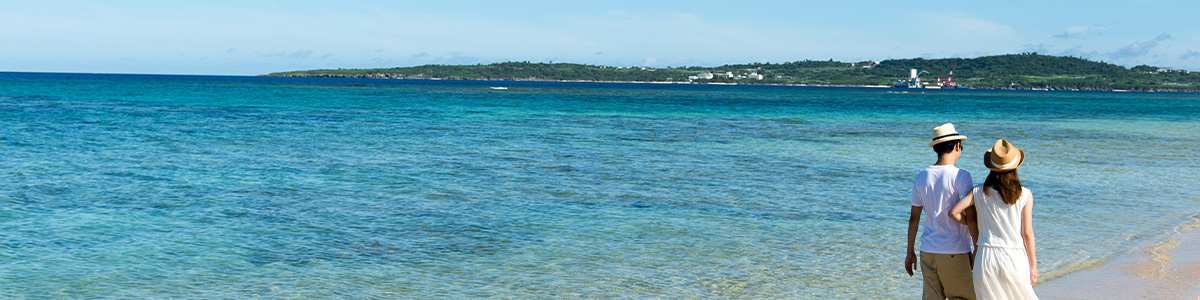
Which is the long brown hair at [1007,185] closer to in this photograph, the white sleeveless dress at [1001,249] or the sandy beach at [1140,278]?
the white sleeveless dress at [1001,249]

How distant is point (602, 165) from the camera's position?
61.0 feet

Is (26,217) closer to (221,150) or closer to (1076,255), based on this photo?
(221,150)

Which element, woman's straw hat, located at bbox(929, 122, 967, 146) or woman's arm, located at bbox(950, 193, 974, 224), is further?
woman's straw hat, located at bbox(929, 122, 967, 146)

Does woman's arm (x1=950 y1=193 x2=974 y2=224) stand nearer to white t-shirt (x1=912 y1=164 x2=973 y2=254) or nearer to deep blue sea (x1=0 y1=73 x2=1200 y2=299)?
white t-shirt (x1=912 y1=164 x2=973 y2=254)

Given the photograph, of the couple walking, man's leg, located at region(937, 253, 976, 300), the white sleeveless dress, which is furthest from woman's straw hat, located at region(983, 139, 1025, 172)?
man's leg, located at region(937, 253, 976, 300)

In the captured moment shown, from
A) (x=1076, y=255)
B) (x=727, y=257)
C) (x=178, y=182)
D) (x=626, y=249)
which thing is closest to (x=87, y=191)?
(x=178, y=182)

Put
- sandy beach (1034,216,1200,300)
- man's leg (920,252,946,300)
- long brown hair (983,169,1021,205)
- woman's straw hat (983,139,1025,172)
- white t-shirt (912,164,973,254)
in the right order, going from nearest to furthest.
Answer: woman's straw hat (983,139,1025,172) → long brown hair (983,169,1021,205) → white t-shirt (912,164,973,254) → man's leg (920,252,946,300) → sandy beach (1034,216,1200,300)

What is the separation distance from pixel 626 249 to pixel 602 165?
904cm

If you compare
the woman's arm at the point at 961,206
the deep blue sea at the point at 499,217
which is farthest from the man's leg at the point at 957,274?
the deep blue sea at the point at 499,217

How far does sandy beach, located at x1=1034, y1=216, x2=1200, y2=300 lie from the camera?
7.57 metres

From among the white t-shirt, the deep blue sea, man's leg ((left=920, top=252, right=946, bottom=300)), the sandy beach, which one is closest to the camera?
the white t-shirt

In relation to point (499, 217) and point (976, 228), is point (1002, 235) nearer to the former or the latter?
point (976, 228)

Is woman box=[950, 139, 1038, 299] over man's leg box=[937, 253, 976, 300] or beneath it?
over

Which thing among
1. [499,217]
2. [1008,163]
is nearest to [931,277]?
[1008,163]
